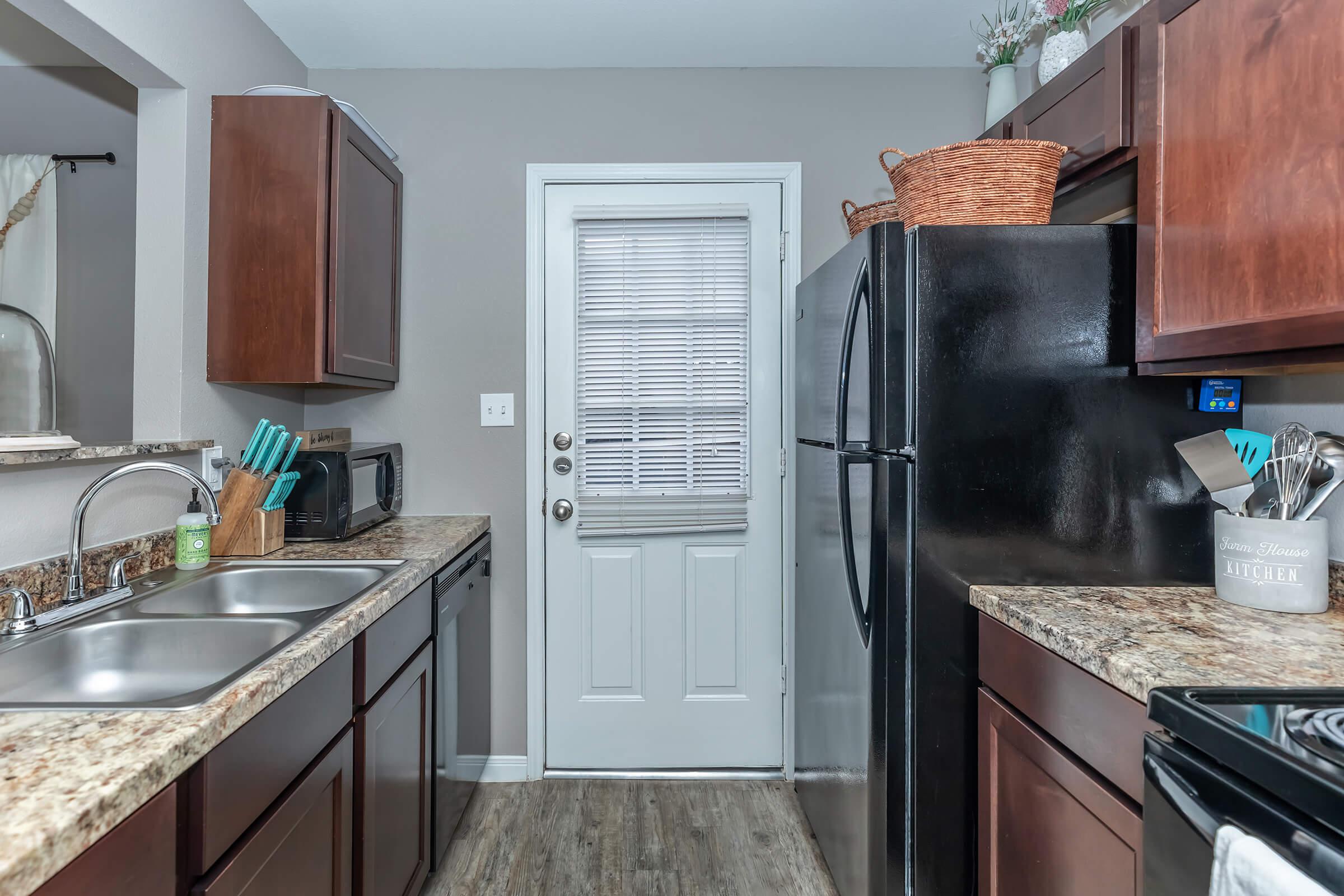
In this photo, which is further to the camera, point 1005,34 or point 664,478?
point 664,478

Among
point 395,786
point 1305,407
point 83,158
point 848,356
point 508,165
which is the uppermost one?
point 508,165

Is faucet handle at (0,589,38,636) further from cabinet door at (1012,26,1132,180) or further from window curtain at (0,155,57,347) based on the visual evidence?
cabinet door at (1012,26,1132,180)

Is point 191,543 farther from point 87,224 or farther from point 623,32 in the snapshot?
point 623,32

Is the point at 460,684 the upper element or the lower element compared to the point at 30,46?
lower

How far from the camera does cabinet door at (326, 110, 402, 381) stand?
71.4 inches

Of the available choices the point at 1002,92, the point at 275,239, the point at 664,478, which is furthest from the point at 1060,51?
the point at 275,239

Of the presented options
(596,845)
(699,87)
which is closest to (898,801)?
(596,845)

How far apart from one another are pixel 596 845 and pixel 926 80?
269 cm

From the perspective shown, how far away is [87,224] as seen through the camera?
6.59ft

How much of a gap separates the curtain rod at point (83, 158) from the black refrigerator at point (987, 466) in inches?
88.5

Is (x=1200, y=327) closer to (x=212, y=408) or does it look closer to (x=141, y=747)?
(x=141, y=747)

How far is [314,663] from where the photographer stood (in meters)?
1.03

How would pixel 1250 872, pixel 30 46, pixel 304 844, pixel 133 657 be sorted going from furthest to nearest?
1. pixel 30 46
2. pixel 133 657
3. pixel 304 844
4. pixel 1250 872

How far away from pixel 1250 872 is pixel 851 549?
94 centimetres
